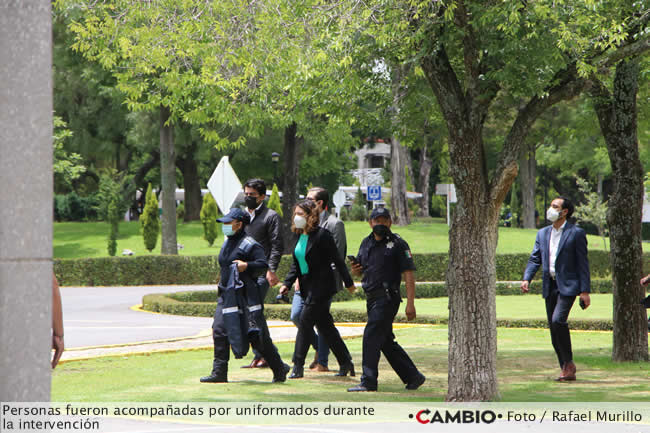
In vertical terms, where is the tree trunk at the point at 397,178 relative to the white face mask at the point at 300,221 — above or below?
above

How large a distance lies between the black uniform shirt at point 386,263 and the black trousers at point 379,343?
158 mm

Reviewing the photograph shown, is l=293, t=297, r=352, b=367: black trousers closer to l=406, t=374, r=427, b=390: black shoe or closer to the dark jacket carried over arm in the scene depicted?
the dark jacket carried over arm

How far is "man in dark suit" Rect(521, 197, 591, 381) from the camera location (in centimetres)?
958

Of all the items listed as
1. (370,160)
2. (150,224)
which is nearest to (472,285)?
(150,224)

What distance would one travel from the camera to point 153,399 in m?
7.87

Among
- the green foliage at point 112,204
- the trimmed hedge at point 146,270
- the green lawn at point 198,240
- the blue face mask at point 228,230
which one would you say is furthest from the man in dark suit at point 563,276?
the green foliage at point 112,204

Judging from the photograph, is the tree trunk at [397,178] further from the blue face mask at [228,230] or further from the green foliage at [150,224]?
the blue face mask at [228,230]

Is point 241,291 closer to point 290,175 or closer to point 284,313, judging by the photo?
point 284,313

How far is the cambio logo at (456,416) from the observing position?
268 inches

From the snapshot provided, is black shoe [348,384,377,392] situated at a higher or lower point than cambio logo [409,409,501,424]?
lower

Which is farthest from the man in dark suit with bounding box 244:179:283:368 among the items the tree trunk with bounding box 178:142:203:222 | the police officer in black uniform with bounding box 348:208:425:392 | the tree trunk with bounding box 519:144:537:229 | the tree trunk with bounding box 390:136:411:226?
the tree trunk with bounding box 519:144:537:229

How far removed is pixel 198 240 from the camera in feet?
147

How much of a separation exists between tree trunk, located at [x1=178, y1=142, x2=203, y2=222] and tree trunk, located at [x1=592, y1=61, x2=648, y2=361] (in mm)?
39232

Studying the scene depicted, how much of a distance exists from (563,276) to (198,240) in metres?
36.2
